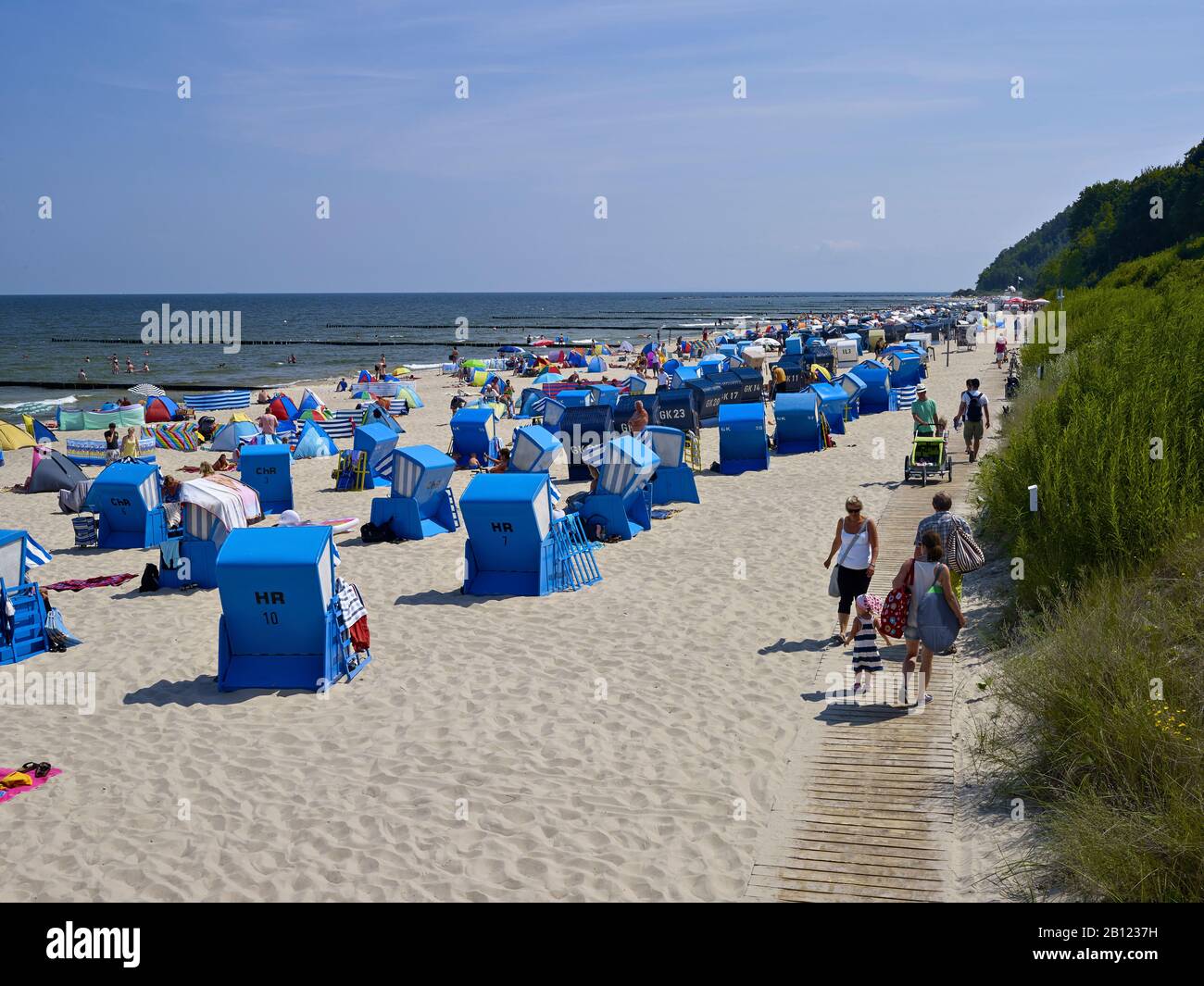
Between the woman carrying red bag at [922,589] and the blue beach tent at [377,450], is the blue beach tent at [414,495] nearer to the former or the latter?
the blue beach tent at [377,450]

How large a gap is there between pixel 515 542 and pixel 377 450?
8579mm

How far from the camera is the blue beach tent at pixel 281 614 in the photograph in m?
8.65

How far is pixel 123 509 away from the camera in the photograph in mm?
14875

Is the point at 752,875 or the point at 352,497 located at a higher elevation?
the point at 352,497

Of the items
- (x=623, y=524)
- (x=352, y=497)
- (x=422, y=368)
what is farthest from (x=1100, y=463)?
(x=422, y=368)

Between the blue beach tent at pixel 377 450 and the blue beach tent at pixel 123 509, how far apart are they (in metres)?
4.80

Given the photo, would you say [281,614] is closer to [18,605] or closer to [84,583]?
[18,605]

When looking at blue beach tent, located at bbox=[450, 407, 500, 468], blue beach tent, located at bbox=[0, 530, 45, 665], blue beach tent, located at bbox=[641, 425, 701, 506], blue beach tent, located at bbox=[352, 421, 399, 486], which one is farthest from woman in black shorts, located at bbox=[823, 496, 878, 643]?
blue beach tent, located at bbox=[450, 407, 500, 468]

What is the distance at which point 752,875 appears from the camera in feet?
18.1

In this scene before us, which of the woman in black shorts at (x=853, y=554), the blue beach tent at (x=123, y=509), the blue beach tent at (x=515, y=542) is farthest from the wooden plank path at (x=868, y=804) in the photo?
the blue beach tent at (x=123, y=509)

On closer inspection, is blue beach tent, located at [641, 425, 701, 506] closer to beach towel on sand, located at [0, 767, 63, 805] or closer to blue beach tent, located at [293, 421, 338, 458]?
blue beach tent, located at [293, 421, 338, 458]
